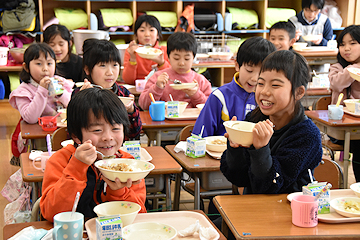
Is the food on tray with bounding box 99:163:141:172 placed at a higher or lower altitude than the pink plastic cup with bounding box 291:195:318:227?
higher

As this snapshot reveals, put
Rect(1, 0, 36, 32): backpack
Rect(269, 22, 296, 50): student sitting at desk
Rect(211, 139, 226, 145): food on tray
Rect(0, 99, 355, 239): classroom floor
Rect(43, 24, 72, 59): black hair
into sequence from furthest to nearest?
Rect(1, 0, 36, 32): backpack
Rect(269, 22, 296, 50): student sitting at desk
Rect(43, 24, 72, 59): black hair
Rect(0, 99, 355, 239): classroom floor
Rect(211, 139, 226, 145): food on tray

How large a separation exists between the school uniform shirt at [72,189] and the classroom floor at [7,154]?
4.39ft

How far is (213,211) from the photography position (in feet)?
7.89

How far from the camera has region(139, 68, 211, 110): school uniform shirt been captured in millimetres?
3537

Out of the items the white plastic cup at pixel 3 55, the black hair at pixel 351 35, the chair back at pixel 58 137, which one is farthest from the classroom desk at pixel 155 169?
the white plastic cup at pixel 3 55

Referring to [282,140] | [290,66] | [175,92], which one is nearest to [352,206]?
[282,140]

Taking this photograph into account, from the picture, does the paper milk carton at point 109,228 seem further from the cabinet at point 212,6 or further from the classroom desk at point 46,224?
the cabinet at point 212,6

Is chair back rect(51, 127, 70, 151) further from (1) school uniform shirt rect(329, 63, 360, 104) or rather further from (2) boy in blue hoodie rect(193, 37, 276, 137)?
(1) school uniform shirt rect(329, 63, 360, 104)

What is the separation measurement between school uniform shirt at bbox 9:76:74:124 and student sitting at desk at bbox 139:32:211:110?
73 cm

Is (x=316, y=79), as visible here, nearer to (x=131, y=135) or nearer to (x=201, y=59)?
(x=201, y=59)

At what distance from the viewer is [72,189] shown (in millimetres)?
1366

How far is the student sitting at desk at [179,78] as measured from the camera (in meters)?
3.51

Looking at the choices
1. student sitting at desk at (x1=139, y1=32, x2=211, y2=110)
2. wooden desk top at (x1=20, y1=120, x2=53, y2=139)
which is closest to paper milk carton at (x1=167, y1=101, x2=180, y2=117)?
student sitting at desk at (x1=139, y1=32, x2=211, y2=110)

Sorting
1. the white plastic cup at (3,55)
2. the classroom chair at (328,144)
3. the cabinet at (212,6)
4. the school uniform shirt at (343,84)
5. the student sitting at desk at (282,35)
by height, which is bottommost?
the classroom chair at (328,144)
